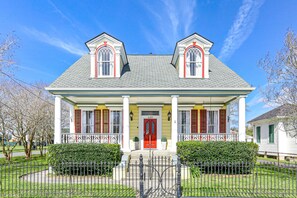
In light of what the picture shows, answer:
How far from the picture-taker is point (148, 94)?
12617 mm

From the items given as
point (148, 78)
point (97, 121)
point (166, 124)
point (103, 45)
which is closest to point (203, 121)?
point (166, 124)

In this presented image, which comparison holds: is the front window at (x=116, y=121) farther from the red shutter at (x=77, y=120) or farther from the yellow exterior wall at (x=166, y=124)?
the yellow exterior wall at (x=166, y=124)

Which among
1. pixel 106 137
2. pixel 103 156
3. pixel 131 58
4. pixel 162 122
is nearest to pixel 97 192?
pixel 103 156

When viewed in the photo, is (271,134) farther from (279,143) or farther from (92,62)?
(92,62)

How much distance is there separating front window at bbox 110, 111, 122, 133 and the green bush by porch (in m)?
6.03

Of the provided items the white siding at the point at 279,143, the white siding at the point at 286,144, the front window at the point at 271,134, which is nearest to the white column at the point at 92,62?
the white siding at the point at 279,143

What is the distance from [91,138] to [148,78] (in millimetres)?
5176

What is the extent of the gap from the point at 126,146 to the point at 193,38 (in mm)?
7875

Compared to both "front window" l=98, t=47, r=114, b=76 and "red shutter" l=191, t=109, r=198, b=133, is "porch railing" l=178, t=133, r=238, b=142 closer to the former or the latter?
"red shutter" l=191, t=109, r=198, b=133

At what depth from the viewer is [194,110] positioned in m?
15.5

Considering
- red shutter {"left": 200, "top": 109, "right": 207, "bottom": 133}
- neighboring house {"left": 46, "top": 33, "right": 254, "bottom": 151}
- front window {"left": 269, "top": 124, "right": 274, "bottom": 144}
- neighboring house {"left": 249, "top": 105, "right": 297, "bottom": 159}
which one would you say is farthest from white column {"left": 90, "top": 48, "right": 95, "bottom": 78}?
front window {"left": 269, "top": 124, "right": 274, "bottom": 144}

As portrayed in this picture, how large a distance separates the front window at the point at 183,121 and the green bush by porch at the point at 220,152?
4662mm

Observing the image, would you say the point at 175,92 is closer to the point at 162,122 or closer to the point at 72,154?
the point at 162,122

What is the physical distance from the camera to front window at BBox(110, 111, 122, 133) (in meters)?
15.4
